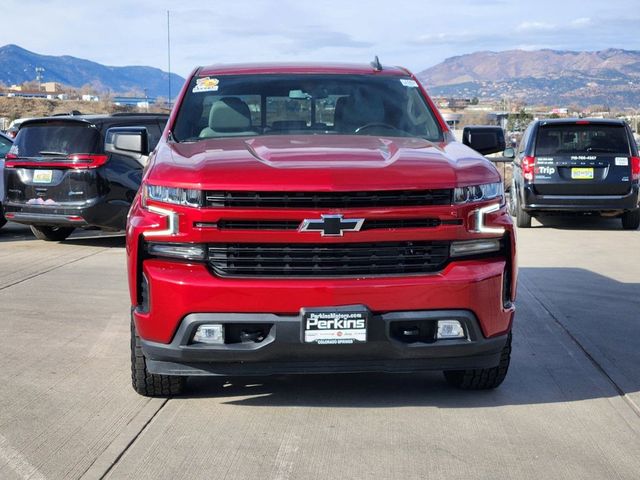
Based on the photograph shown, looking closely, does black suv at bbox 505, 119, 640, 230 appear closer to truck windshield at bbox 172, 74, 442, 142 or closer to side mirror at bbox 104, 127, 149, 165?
truck windshield at bbox 172, 74, 442, 142

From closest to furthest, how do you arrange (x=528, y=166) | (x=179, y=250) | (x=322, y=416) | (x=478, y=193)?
(x=179, y=250) → (x=478, y=193) → (x=322, y=416) → (x=528, y=166)

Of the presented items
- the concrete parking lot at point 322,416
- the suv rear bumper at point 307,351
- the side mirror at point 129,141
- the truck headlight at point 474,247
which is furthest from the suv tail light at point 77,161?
the truck headlight at point 474,247

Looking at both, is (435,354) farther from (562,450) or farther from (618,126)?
(618,126)

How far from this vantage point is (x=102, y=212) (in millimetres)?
12375

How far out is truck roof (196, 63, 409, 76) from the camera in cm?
673

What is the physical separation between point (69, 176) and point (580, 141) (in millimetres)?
7617

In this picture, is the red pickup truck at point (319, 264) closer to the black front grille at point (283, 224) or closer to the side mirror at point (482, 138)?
the black front grille at point (283, 224)

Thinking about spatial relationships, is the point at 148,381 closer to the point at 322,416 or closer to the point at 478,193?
the point at 322,416

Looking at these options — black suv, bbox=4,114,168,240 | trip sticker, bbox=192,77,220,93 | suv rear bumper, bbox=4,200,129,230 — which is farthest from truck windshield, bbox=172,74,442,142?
suv rear bumper, bbox=4,200,129,230

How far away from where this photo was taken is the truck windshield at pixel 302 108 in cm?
624

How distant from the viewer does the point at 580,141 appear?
15.0 meters

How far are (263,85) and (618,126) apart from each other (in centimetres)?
980

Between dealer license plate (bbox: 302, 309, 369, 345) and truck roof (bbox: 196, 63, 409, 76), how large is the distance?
2.43m

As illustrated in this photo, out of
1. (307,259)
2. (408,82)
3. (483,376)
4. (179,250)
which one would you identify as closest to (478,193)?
(307,259)
